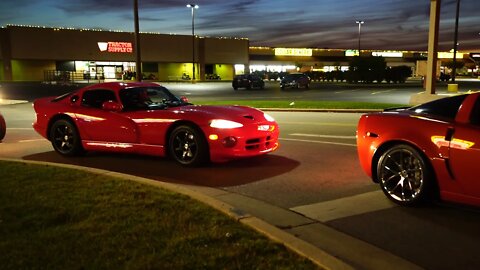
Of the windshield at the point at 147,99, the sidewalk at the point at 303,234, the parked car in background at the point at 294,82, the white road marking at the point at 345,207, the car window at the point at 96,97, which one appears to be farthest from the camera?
the parked car in background at the point at 294,82

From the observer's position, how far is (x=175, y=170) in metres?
8.45

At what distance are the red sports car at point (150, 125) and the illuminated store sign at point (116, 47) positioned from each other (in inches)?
2530

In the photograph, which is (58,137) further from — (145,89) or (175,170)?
(175,170)

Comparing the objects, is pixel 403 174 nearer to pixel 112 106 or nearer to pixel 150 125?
pixel 150 125

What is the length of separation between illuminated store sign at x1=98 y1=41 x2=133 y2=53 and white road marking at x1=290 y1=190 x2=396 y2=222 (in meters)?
69.4

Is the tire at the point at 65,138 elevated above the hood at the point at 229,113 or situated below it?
below

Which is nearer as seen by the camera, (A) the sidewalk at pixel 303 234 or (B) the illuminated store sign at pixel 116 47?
(A) the sidewalk at pixel 303 234

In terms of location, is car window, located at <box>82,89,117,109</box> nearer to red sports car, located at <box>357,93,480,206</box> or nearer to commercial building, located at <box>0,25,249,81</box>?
red sports car, located at <box>357,93,480,206</box>

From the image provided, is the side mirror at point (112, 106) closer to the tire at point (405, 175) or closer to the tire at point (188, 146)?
the tire at point (188, 146)

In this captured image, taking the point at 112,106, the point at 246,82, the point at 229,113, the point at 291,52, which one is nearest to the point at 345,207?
the point at 229,113

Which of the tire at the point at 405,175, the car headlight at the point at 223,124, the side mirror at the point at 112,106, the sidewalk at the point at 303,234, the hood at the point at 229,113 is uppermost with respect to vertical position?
the side mirror at the point at 112,106

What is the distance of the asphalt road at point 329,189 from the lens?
16.4 feet

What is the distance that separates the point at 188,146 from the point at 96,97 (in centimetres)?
244

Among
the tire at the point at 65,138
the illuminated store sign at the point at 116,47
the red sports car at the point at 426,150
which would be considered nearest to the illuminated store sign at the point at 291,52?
the illuminated store sign at the point at 116,47
